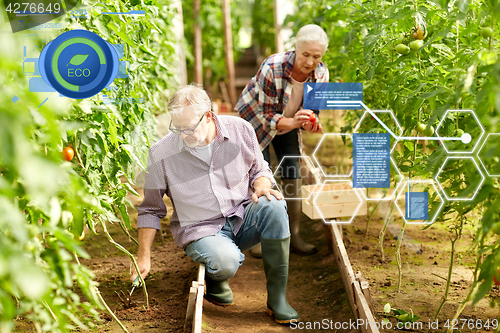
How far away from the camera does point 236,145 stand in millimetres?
2053

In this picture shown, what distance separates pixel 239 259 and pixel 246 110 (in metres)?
0.99

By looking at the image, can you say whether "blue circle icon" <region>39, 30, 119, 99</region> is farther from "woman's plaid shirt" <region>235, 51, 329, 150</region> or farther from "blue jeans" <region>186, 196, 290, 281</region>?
"woman's plaid shirt" <region>235, 51, 329, 150</region>

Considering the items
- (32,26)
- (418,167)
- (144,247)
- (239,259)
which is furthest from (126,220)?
(418,167)

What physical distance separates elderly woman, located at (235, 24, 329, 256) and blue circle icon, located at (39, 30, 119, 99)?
114 cm

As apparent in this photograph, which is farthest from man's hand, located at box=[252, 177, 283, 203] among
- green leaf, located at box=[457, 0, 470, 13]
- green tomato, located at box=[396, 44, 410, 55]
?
green leaf, located at box=[457, 0, 470, 13]

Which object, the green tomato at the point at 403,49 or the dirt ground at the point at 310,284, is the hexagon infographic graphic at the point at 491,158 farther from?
the dirt ground at the point at 310,284

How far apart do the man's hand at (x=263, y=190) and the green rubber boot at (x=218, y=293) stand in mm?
412

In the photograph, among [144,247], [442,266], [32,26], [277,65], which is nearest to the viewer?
[32,26]

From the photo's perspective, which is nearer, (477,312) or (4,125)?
(4,125)

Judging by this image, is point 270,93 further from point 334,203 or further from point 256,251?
point 256,251

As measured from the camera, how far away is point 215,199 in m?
2.00

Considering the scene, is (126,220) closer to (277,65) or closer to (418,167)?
(418,167)

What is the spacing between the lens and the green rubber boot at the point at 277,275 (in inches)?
76.0

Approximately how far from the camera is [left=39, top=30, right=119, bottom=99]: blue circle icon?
1.40m
